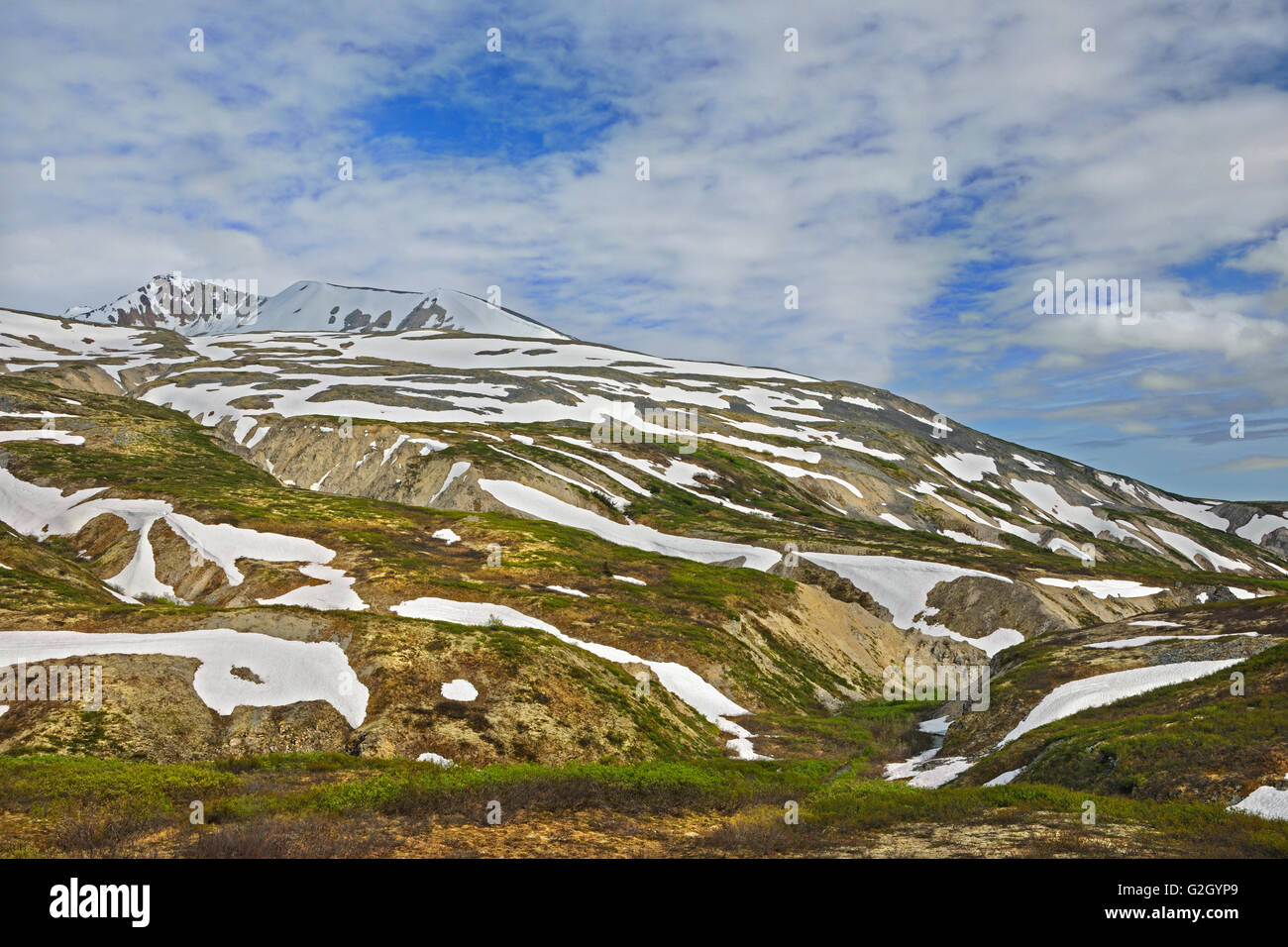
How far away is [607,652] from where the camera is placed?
5128 centimetres

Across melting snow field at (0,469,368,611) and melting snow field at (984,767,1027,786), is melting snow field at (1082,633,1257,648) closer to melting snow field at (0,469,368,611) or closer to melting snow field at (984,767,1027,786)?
melting snow field at (984,767,1027,786)

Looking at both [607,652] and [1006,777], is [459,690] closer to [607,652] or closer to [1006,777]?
[607,652]

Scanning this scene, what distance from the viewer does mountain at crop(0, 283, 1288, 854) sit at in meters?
30.5

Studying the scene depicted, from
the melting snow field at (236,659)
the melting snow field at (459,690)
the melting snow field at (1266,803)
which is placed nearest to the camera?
the melting snow field at (1266,803)

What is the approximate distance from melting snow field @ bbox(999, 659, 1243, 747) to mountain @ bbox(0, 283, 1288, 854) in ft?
0.80

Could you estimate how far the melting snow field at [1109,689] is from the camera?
38812 millimetres

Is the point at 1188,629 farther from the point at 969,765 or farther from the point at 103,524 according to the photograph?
the point at 103,524

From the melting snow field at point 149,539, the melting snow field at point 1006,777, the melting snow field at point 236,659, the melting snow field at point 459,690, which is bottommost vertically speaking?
the melting snow field at point 1006,777

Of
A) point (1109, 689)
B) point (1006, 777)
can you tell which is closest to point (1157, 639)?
point (1109, 689)

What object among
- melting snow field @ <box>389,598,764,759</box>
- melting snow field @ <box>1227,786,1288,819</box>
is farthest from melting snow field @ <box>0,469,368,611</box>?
melting snow field @ <box>1227,786,1288,819</box>

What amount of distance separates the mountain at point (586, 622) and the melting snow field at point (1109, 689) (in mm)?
244

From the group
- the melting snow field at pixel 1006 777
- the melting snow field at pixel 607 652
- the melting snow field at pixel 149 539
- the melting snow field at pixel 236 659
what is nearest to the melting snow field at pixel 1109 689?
the melting snow field at pixel 1006 777

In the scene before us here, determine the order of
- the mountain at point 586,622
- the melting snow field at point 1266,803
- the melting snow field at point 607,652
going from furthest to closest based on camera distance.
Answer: the melting snow field at point 607,652 < the mountain at point 586,622 < the melting snow field at point 1266,803

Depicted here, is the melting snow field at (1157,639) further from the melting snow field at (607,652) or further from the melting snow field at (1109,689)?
the melting snow field at (607,652)
